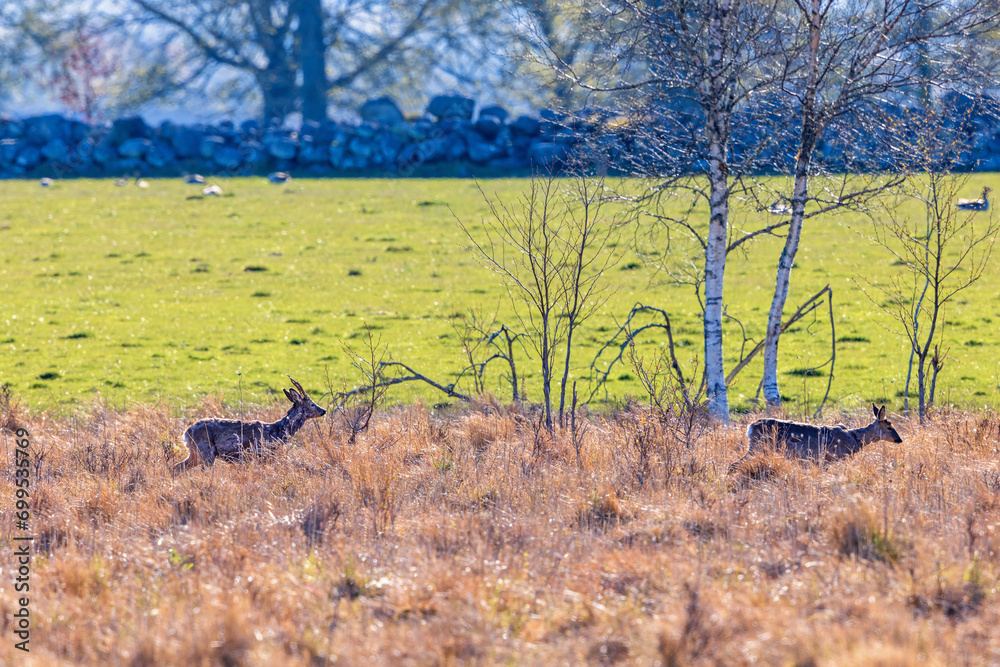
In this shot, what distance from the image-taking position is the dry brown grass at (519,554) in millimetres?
5105

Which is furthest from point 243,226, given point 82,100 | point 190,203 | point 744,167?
point 82,100

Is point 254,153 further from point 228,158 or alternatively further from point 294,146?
point 294,146

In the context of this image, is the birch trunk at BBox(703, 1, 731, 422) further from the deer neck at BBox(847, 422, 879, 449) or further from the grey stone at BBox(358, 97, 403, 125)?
the grey stone at BBox(358, 97, 403, 125)

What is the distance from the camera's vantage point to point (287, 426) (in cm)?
923

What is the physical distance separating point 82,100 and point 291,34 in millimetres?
16392

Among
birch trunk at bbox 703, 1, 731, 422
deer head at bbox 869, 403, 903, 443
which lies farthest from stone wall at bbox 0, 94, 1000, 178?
deer head at bbox 869, 403, 903, 443

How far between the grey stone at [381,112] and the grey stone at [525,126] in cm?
465

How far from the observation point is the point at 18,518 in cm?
731

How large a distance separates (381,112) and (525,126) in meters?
6.17

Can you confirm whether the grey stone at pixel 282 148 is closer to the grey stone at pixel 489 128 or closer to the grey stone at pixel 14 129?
the grey stone at pixel 489 128

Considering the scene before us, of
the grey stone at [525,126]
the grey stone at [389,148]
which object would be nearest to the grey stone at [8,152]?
the grey stone at [389,148]

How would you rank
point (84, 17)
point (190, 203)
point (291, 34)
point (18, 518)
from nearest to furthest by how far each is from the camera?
point (18, 518)
point (190, 203)
point (84, 17)
point (291, 34)

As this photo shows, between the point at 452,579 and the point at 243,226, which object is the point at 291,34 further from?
the point at 452,579

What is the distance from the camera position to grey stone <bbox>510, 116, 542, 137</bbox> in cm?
3356
